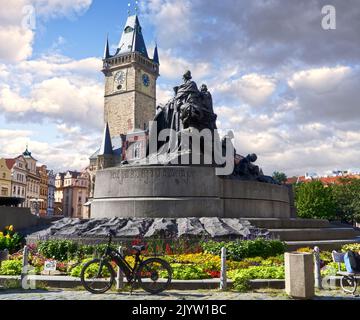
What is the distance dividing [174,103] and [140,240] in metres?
9.70

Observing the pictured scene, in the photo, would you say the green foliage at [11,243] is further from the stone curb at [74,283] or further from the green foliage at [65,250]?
the stone curb at [74,283]

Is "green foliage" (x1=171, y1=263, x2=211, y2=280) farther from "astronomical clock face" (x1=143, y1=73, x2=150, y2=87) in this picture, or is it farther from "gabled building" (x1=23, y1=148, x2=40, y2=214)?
"astronomical clock face" (x1=143, y1=73, x2=150, y2=87)

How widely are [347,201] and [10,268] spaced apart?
67.7 meters

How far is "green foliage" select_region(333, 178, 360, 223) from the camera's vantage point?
67750 millimetres

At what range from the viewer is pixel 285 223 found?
19.0m

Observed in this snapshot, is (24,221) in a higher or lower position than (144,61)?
lower

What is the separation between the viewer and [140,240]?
579 inches

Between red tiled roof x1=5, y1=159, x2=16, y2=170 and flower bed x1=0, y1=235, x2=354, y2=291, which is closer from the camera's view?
flower bed x1=0, y1=235, x2=354, y2=291

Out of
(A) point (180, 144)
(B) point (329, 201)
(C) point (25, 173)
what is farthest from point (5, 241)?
(C) point (25, 173)

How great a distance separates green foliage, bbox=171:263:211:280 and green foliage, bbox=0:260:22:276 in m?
4.34

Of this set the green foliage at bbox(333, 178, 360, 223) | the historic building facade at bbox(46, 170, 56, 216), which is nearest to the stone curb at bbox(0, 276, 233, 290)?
the green foliage at bbox(333, 178, 360, 223)

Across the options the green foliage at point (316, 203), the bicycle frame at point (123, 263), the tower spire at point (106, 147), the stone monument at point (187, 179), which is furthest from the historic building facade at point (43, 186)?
the bicycle frame at point (123, 263)
